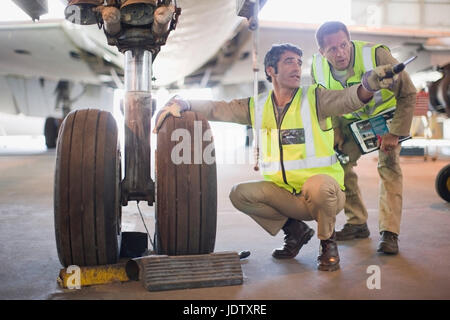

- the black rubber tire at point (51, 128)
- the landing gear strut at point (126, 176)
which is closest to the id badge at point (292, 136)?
the landing gear strut at point (126, 176)

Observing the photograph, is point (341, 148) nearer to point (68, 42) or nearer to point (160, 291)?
point (160, 291)

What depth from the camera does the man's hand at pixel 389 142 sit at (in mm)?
2781

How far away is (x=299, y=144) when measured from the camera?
2.47m

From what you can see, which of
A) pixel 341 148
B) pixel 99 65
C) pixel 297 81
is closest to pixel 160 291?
pixel 297 81

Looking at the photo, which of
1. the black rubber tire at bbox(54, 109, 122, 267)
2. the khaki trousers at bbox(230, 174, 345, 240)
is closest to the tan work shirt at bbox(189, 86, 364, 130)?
the khaki trousers at bbox(230, 174, 345, 240)

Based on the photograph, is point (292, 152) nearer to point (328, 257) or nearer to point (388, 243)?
point (328, 257)

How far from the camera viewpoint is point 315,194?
236cm

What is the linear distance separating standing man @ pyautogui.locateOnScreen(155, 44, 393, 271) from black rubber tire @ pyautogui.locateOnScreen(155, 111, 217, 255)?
0.29 metres

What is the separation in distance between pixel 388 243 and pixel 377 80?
3.13ft

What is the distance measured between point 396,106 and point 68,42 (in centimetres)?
678

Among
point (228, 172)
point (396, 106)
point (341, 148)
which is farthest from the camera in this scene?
point (228, 172)

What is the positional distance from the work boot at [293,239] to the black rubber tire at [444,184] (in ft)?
7.11

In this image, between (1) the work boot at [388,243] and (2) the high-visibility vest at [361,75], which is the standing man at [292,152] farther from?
(2) the high-visibility vest at [361,75]

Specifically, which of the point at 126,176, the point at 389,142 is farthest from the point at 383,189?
the point at 126,176
